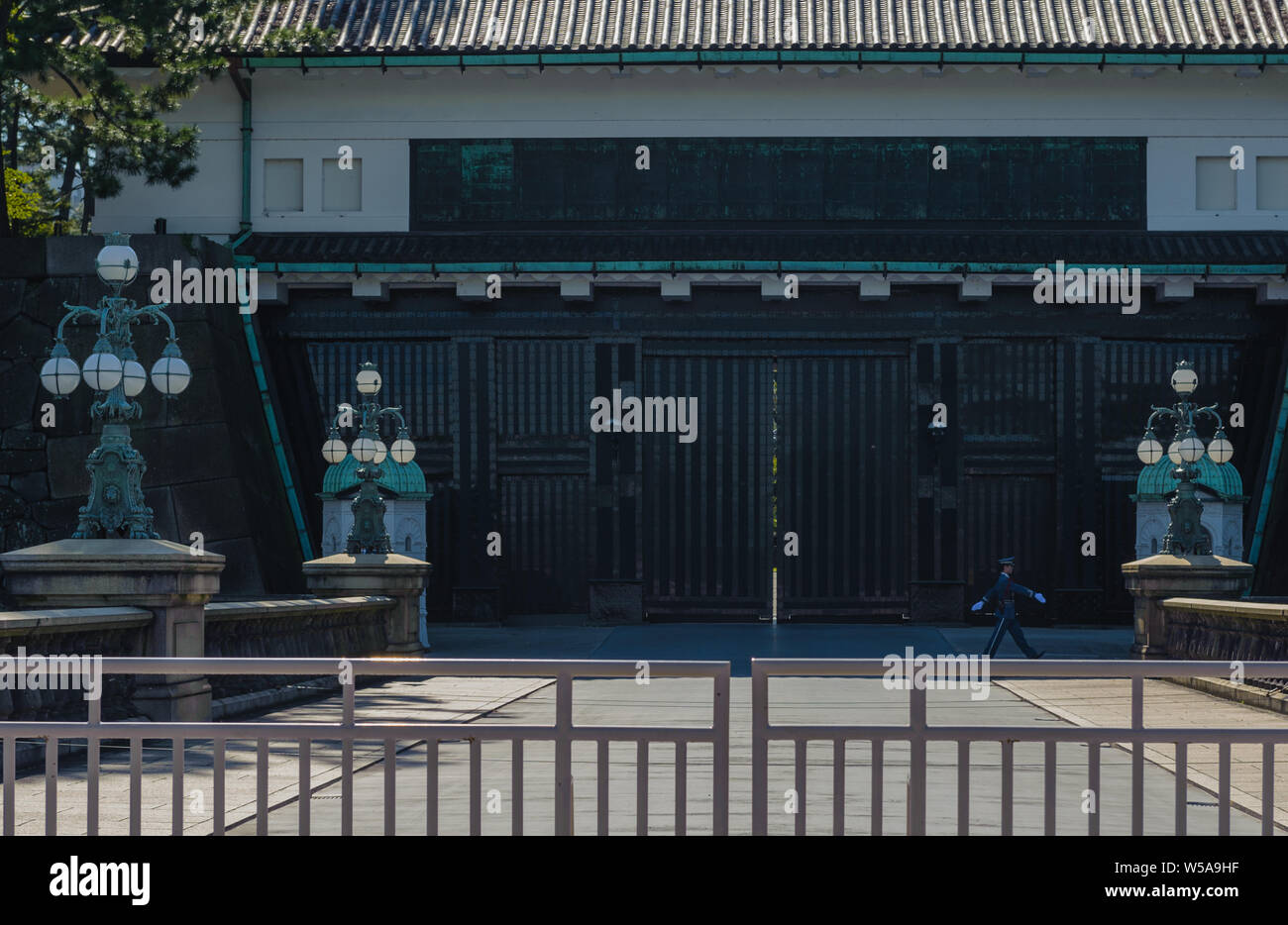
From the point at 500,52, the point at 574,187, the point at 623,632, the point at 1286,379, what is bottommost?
the point at 623,632

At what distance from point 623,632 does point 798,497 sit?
4.38m

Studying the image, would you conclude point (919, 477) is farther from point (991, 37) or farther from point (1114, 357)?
point (991, 37)

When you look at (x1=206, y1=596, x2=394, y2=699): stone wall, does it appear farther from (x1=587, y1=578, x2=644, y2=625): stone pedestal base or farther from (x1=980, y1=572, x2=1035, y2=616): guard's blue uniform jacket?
(x1=980, y1=572, x2=1035, y2=616): guard's blue uniform jacket

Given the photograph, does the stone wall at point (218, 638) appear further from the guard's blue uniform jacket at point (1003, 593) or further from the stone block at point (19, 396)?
the stone block at point (19, 396)

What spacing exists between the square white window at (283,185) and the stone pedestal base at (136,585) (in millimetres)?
16980

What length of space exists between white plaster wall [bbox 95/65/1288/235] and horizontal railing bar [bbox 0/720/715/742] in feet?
78.1

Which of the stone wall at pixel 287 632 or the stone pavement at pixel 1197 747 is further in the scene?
the stone wall at pixel 287 632

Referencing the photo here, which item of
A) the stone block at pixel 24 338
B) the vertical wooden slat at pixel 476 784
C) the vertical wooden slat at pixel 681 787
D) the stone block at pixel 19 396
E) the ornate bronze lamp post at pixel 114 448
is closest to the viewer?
the vertical wooden slat at pixel 681 787

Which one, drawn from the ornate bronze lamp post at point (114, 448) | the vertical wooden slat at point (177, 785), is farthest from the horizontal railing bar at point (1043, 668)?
the ornate bronze lamp post at point (114, 448)

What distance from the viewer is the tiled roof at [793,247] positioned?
28.1m

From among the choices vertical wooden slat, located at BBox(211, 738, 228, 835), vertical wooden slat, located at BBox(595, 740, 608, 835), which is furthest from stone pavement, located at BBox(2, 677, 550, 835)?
vertical wooden slat, located at BBox(595, 740, 608, 835)

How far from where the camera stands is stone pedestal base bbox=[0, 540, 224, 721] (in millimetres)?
13102

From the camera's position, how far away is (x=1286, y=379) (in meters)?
28.3
